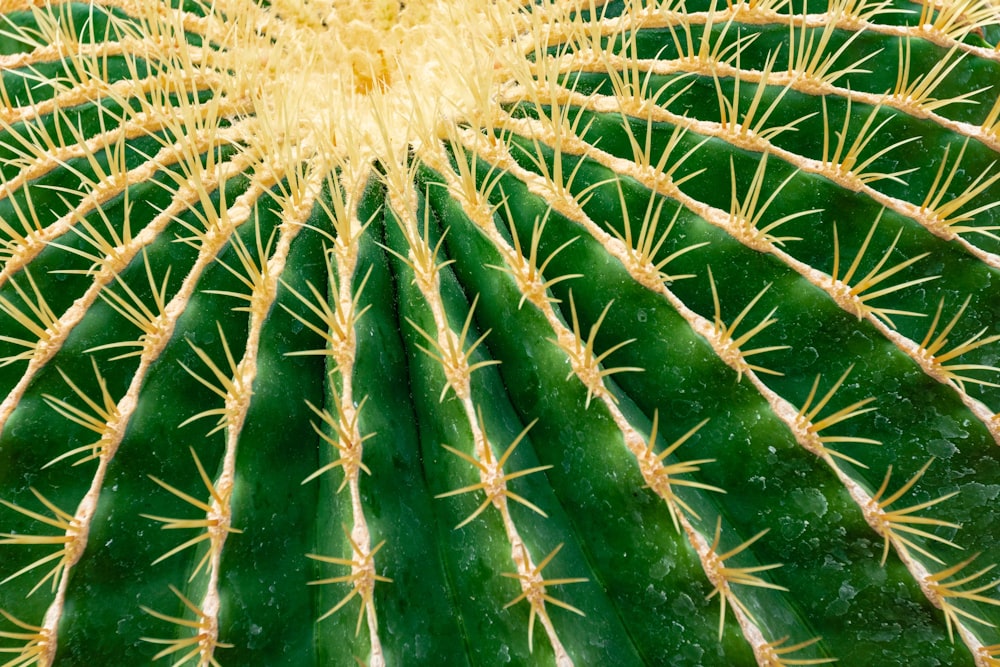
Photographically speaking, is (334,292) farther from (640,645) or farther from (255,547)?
(640,645)

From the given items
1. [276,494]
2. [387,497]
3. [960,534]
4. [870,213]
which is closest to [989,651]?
[960,534]

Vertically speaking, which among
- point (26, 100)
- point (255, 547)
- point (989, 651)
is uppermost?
point (26, 100)

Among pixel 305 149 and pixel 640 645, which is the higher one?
pixel 305 149

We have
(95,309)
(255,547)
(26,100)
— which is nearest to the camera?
(255,547)

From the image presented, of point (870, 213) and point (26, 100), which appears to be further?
point (26, 100)

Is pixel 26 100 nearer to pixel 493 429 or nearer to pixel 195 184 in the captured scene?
pixel 195 184

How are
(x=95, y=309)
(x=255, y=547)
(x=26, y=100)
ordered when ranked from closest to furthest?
(x=255, y=547) → (x=95, y=309) → (x=26, y=100)
